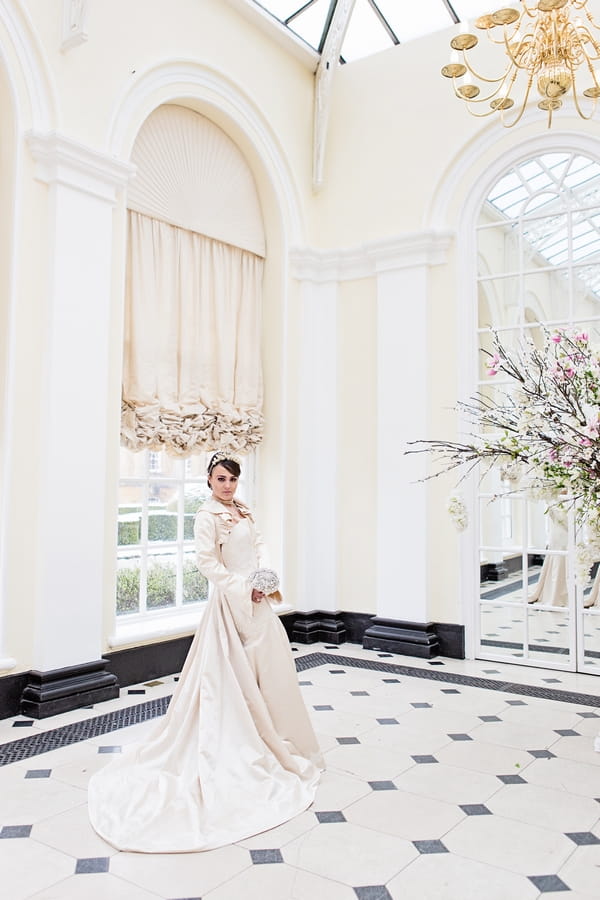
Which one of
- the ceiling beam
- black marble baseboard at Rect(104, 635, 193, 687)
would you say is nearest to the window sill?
black marble baseboard at Rect(104, 635, 193, 687)

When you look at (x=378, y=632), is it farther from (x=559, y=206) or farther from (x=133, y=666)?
(x=559, y=206)

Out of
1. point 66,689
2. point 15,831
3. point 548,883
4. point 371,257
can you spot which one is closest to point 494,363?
point 548,883

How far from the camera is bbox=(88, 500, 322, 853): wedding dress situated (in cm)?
318

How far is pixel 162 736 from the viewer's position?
368 cm

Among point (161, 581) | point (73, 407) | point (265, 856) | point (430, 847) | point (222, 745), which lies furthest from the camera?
point (161, 581)

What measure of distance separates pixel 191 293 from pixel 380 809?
4.52m

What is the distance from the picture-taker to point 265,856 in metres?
2.99

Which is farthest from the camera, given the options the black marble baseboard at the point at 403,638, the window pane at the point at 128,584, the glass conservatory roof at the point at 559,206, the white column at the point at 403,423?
the white column at the point at 403,423

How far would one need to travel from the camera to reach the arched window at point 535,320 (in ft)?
20.3

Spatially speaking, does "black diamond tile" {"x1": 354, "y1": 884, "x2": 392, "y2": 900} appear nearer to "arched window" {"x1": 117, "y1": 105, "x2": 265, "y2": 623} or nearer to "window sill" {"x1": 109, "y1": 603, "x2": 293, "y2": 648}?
"window sill" {"x1": 109, "y1": 603, "x2": 293, "y2": 648}

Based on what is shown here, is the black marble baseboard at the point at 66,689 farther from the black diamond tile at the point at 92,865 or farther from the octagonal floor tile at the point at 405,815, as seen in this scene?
the octagonal floor tile at the point at 405,815

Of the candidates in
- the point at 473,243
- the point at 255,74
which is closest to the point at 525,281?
the point at 473,243

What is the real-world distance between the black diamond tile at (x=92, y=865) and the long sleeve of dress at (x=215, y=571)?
50.1 inches

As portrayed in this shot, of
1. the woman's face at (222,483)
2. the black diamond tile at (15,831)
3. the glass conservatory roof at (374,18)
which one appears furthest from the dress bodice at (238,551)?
the glass conservatory roof at (374,18)
